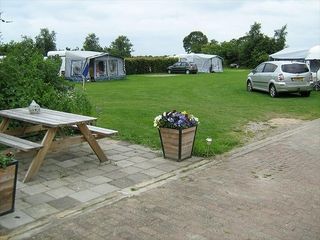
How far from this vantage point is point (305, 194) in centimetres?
517

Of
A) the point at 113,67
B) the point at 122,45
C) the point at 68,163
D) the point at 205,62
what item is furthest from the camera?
the point at 122,45

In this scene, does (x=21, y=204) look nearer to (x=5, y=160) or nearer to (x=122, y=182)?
(x=5, y=160)

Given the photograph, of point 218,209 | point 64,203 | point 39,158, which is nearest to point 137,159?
point 39,158

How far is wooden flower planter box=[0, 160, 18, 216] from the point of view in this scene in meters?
4.05

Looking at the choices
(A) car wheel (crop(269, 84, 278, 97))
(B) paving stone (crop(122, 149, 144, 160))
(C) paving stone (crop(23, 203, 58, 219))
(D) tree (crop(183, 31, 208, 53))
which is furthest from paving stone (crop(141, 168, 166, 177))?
(D) tree (crop(183, 31, 208, 53))

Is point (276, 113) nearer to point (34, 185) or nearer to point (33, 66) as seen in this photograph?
Result: point (33, 66)

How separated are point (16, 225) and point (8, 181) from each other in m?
0.44

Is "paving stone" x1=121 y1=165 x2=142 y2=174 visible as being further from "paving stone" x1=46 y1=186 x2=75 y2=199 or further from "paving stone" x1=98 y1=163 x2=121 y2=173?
"paving stone" x1=46 y1=186 x2=75 y2=199

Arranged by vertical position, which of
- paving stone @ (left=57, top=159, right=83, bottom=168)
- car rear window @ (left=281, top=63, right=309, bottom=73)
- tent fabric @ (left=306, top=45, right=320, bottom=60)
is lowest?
paving stone @ (left=57, top=159, right=83, bottom=168)

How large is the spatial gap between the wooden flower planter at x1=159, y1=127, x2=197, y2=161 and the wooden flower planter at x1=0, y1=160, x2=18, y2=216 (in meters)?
2.87

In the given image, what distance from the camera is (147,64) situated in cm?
4362

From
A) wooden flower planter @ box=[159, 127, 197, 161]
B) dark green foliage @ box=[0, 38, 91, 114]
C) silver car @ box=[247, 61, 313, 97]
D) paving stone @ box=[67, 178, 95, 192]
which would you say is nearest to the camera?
paving stone @ box=[67, 178, 95, 192]

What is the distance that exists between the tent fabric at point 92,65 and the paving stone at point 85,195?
82.8 ft

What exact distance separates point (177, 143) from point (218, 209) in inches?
80.0
